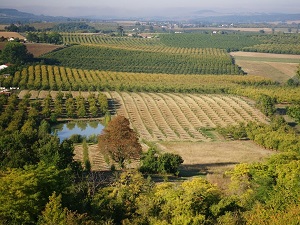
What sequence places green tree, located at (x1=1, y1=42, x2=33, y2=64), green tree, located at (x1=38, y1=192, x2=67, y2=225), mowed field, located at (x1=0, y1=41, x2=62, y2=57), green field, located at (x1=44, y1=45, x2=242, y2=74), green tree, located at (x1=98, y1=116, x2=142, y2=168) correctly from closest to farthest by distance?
green tree, located at (x1=38, y1=192, x2=67, y2=225)
green tree, located at (x1=98, y1=116, x2=142, y2=168)
green tree, located at (x1=1, y1=42, x2=33, y2=64)
green field, located at (x1=44, y1=45, x2=242, y2=74)
mowed field, located at (x1=0, y1=41, x2=62, y2=57)

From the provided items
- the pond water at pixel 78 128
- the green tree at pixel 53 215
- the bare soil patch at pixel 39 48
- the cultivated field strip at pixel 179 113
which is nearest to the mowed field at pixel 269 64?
the cultivated field strip at pixel 179 113

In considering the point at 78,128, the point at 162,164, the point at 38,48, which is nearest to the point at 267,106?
the point at 78,128

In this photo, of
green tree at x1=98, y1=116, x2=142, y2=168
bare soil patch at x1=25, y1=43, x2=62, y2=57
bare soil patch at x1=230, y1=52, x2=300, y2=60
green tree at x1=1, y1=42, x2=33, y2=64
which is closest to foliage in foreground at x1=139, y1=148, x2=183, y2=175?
green tree at x1=98, y1=116, x2=142, y2=168

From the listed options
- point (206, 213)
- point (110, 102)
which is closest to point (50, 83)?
point (110, 102)

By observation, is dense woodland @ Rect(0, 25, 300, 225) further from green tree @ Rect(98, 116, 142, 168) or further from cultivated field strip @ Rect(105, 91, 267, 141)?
cultivated field strip @ Rect(105, 91, 267, 141)

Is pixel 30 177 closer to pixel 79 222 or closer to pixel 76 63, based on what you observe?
pixel 79 222

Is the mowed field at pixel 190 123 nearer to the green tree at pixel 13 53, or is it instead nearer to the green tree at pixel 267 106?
the green tree at pixel 267 106
